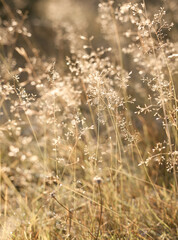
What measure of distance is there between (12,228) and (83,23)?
2230 mm

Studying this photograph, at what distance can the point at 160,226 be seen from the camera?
0.98 metres

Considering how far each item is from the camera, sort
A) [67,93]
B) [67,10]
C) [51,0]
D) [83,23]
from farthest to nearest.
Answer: [51,0], [67,10], [83,23], [67,93]

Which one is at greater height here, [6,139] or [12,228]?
[6,139]

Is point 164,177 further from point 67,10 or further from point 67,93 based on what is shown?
point 67,10

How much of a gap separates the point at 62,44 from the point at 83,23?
32 centimetres

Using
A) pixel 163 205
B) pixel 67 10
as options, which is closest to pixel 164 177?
pixel 163 205

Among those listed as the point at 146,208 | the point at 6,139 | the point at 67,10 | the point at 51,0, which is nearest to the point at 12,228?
the point at 146,208

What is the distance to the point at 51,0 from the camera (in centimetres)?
354

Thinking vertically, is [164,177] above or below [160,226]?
above

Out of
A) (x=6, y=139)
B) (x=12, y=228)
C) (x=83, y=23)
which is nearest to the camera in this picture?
(x=12, y=228)

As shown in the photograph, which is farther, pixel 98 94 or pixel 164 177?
pixel 164 177

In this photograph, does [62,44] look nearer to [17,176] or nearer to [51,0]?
[51,0]

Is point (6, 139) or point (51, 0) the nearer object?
point (6, 139)

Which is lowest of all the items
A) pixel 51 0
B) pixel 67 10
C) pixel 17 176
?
pixel 17 176
